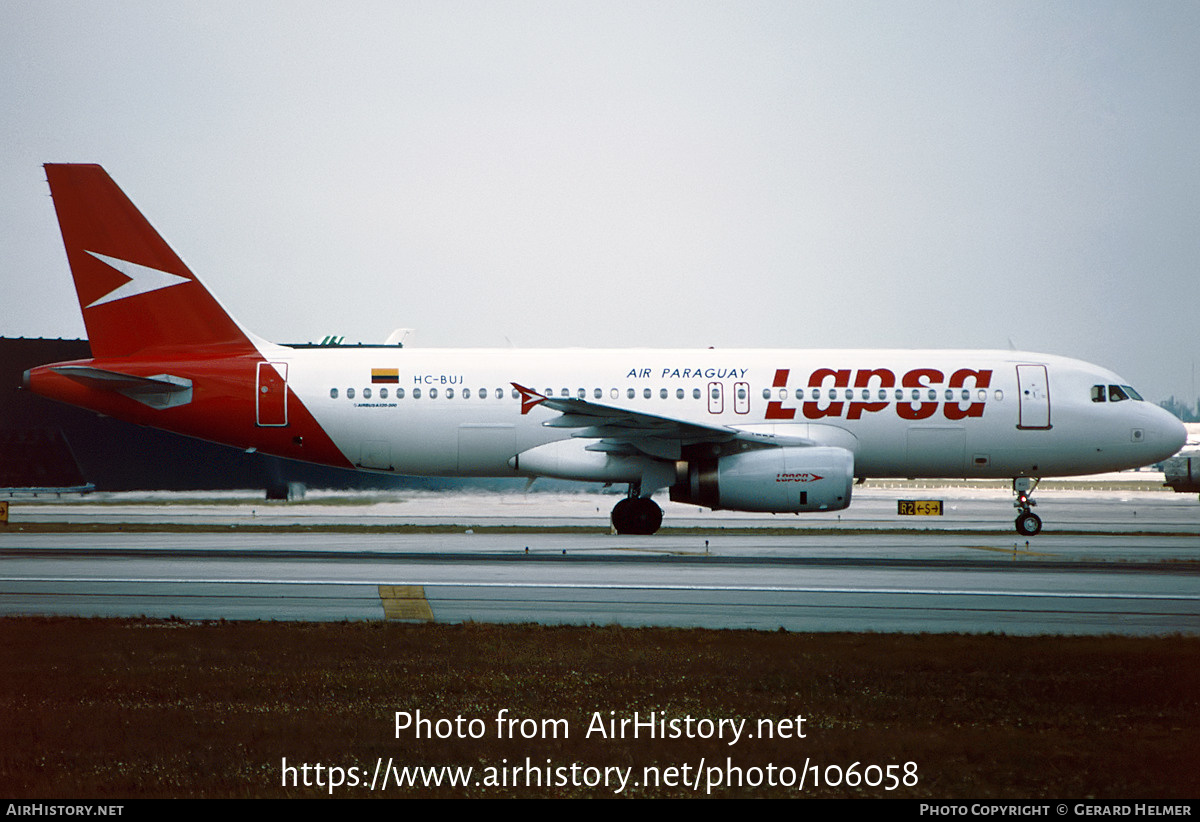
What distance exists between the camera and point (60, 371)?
2319cm

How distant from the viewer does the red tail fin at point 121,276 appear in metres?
23.5

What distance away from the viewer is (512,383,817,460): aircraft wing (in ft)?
69.6

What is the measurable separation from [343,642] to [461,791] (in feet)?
15.1

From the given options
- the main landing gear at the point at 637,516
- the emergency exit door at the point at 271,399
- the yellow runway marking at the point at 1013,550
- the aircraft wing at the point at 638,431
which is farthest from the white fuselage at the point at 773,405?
the yellow runway marking at the point at 1013,550

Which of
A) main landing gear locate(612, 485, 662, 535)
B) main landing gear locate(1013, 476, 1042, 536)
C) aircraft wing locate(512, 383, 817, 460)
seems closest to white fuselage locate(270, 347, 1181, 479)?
main landing gear locate(1013, 476, 1042, 536)

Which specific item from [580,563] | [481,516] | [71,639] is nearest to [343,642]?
[71,639]

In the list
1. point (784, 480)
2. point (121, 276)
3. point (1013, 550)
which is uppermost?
point (121, 276)

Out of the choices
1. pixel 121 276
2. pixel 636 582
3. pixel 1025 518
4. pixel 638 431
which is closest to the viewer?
pixel 636 582

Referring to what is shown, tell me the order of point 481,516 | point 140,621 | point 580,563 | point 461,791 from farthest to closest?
A: point 481,516
point 580,563
point 140,621
point 461,791

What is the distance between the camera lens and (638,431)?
2202 cm

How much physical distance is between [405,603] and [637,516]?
1144cm

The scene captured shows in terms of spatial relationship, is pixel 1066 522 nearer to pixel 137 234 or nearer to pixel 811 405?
pixel 811 405

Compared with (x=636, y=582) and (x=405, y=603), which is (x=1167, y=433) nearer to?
(x=636, y=582)

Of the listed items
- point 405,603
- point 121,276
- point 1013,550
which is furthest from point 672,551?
point 121,276
